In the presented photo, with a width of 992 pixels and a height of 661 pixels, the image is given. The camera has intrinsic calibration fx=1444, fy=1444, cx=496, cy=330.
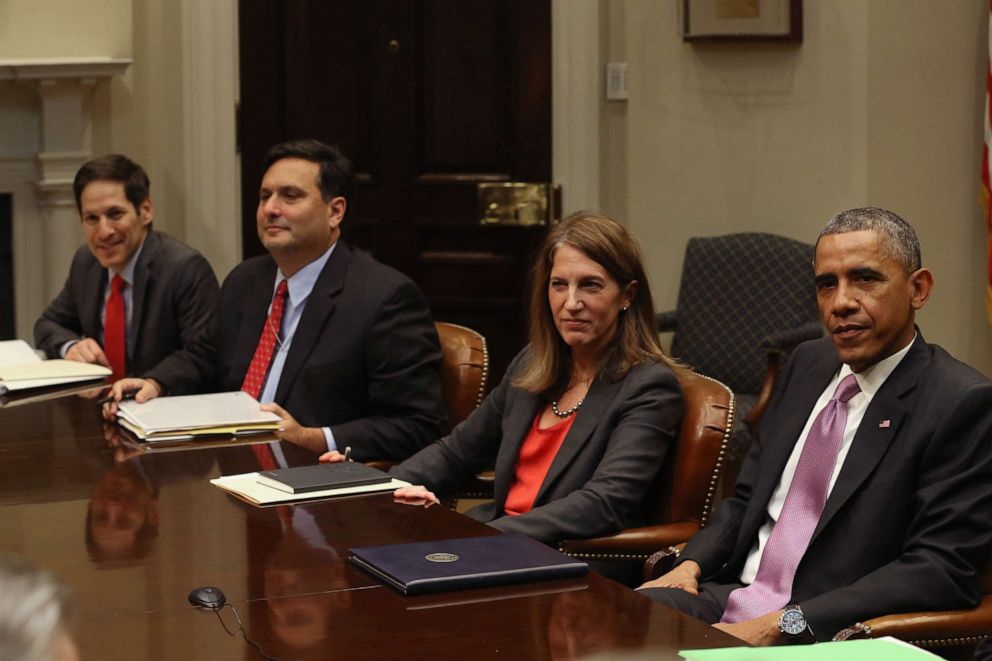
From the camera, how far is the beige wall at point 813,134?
4922mm

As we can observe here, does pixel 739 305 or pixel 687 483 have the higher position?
pixel 739 305

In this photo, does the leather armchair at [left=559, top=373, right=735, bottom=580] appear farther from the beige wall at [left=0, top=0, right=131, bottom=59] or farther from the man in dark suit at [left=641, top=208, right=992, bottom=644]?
the beige wall at [left=0, top=0, right=131, bottom=59]

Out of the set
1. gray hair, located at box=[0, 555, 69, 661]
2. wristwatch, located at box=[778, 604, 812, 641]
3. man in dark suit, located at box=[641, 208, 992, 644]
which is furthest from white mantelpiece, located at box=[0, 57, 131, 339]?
gray hair, located at box=[0, 555, 69, 661]

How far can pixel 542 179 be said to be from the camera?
19.5 ft

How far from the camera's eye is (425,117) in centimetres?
598

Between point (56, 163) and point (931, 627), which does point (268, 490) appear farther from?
point (56, 163)

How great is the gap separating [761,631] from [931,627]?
28cm

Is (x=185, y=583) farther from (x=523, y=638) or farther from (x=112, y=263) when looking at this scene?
(x=112, y=263)

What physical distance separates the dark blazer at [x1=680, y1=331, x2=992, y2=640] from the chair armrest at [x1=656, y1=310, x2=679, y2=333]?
9.21 ft

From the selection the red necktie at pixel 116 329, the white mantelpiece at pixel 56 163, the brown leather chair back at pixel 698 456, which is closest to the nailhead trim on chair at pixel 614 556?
the brown leather chair back at pixel 698 456

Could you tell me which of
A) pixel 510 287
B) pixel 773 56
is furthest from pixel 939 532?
pixel 510 287

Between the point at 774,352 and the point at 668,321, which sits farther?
the point at 668,321

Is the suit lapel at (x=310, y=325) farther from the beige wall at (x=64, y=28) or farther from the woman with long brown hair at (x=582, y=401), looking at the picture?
the beige wall at (x=64, y=28)

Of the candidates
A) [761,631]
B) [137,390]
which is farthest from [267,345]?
[761,631]
